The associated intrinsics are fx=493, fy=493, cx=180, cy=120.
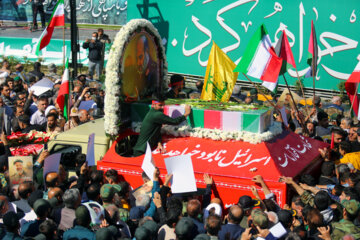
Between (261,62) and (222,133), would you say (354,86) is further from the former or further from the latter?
(222,133)

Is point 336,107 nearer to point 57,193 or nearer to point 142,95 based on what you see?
point 142,95

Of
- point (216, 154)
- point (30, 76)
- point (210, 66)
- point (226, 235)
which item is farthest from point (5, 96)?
point (226, 235)

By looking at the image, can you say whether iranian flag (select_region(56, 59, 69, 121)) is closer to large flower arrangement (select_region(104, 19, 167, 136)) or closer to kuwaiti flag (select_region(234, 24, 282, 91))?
large flower arrangement (select_region(104, 19, 167, 136))

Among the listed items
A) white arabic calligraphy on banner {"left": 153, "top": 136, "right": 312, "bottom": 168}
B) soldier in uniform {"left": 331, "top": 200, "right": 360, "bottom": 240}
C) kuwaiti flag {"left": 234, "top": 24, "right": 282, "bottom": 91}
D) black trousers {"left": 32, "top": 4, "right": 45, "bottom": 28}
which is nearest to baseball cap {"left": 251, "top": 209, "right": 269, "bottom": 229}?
soldier in uniform {"left": 331, "top": 200, "right": 360, "bottom": 240}

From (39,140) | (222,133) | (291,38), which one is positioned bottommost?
(39,140)

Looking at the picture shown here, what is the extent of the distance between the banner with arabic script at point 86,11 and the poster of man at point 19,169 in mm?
14568

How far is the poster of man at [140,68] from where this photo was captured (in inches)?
342

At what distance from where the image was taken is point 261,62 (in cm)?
849

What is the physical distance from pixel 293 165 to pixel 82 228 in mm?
3651

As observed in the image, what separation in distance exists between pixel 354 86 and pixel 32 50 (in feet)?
43.7

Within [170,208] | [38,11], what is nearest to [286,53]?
[170,208]

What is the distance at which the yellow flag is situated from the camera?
33.2 ft

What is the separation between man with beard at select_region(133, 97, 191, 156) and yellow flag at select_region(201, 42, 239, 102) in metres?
2.17

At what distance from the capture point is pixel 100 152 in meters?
8.30
